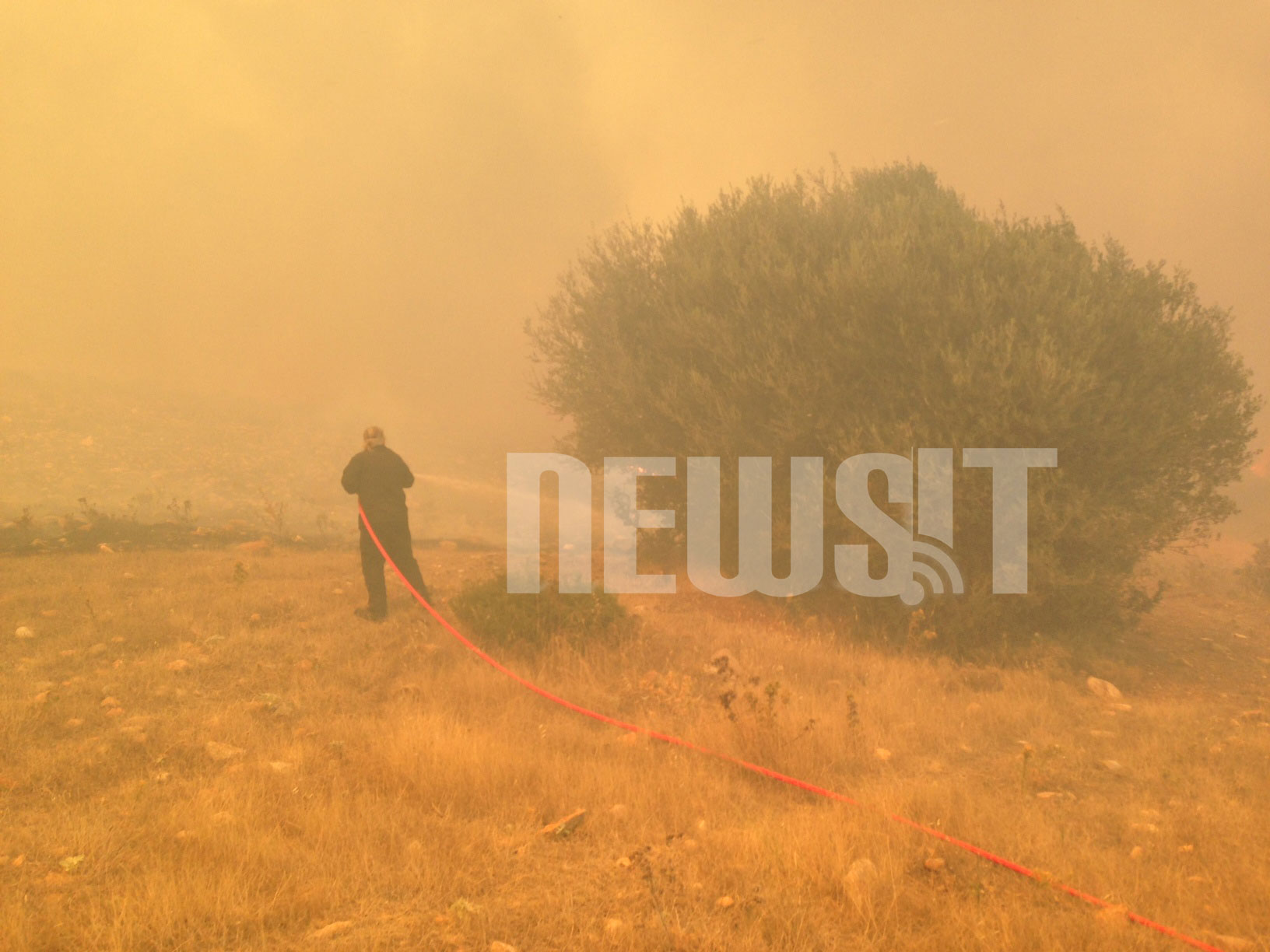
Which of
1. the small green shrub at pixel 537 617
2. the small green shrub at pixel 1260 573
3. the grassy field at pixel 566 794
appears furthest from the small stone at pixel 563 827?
the small green shrub at pixel 1260 573

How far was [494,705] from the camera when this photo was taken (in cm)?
641

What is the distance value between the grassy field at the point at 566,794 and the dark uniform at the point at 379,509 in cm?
56

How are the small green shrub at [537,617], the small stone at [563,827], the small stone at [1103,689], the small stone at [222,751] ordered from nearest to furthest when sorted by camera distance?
the small stone at [563,827], the small stone at [222,751], the small stone at [1103,689], the small green shrub at [537,617]

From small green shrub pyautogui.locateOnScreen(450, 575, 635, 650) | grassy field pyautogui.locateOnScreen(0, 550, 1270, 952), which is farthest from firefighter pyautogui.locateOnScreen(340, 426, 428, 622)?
small green shrub pyautogui.locateOnScreen(450, 575, 635, 650)

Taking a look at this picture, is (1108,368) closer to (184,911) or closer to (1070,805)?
(1070,805)

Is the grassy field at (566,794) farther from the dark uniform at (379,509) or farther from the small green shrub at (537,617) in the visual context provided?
the dark uniform at (379,509)

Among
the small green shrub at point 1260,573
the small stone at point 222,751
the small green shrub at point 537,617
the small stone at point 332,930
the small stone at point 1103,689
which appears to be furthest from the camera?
the small green shrub at point 1260,573

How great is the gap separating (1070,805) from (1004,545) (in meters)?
4.93

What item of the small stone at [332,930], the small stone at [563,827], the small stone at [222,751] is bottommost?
the small stone at [563,827]

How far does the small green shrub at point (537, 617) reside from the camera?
794cm

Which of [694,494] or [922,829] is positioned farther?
[694,494]

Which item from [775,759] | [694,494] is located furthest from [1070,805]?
[694,494]

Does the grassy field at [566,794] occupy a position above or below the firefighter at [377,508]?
below

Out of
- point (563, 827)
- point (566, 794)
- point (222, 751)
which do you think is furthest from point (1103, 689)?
point (222, 751)
